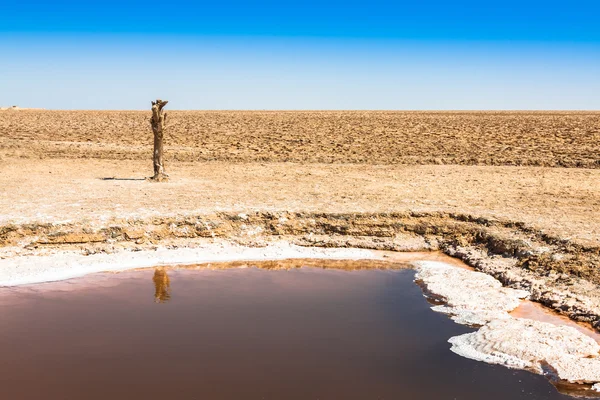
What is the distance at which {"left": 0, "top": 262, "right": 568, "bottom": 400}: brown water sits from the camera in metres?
5.28

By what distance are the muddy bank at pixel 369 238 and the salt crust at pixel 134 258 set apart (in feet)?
0.60

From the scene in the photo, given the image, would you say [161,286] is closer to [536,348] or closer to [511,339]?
[511,339]

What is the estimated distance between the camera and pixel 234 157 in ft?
61.1

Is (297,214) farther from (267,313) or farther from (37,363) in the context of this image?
(37,363)

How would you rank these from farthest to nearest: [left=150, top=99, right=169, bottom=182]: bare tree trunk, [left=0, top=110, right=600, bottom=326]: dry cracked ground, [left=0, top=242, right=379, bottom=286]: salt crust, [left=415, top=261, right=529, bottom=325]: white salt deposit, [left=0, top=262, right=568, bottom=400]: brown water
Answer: [left=150, top=99, right=169, bottom=182]: bare tree trunk < [left=0, top=110, right=600, bottom=326]: dry cracked ground < [left=0, top=242, right=379, bottom=286]: salt crust < [left=415, top=261, right=529, bottom=325]: white salt deposit < [left=0, top=262, right=568, bottom=400]: brown water

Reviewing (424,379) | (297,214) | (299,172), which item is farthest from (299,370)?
(299,172)

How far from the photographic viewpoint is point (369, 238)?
9.90 m

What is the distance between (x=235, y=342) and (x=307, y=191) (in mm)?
6294

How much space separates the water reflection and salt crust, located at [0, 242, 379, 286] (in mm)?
257

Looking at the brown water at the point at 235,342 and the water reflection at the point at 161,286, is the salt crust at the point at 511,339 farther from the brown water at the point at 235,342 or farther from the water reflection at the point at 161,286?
the water reflection at the point at 161,286

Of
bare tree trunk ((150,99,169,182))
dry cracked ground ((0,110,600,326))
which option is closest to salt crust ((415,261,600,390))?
dry cracked ground ((0,110,600,326))

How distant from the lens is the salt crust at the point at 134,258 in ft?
26.7

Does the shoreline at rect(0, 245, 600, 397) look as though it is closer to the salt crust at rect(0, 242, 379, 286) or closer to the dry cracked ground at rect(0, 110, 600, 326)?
the salt crust at rect(0, 242, 379, 286)

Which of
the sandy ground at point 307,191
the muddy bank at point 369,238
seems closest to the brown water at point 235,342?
the muddy bank at point 369,238
